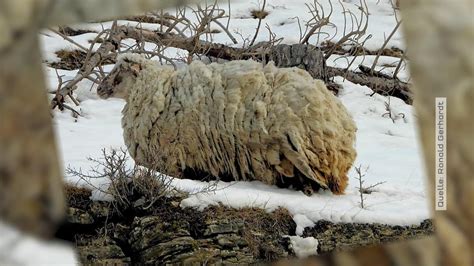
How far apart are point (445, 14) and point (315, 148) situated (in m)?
3.11

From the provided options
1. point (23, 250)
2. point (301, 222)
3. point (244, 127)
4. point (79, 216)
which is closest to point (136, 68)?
point (244, 127)

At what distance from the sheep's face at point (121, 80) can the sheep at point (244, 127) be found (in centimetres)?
40

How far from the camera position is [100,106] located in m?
6.01

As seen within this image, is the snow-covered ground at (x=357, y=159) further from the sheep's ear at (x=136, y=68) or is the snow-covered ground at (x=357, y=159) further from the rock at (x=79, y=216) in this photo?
the sheep's ear at (x=136, y=68)

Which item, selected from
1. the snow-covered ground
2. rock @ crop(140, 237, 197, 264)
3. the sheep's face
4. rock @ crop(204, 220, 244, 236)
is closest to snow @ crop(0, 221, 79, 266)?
the snow-covered ground

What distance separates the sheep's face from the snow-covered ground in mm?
275

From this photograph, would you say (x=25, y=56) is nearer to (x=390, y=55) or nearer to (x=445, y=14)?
(x=445, y=14)

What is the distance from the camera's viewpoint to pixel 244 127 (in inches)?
161

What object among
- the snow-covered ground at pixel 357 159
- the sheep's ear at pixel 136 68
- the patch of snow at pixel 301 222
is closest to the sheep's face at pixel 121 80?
the sheep's ear at pixel 136 68

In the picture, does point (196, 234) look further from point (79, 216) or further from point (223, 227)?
point (79, 216)

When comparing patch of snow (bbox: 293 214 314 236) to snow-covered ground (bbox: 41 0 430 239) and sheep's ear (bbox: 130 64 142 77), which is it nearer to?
snow-covered ground (bbox: 41 0 430 239)

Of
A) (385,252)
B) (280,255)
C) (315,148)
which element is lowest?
(280,255)

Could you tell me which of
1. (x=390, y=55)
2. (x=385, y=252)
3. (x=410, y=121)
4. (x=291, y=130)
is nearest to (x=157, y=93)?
(x=291, y=130)

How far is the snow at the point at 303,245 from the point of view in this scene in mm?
3781
